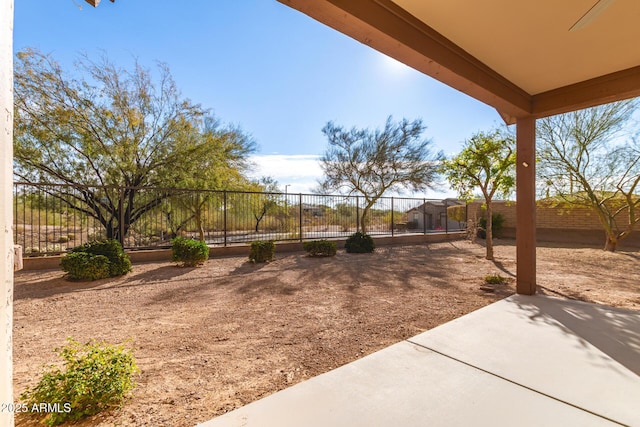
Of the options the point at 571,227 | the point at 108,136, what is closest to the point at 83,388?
the point at 108,136

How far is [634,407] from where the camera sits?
4.87 feet

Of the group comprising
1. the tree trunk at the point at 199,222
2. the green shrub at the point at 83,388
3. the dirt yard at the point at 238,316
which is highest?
the tree trunk at the point at 199,222

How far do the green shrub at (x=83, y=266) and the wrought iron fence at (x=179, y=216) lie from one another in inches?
74.9

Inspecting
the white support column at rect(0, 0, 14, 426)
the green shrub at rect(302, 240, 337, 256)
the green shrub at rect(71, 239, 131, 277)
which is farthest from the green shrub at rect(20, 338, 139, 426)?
the green shrub at rect(302, 240, 337, 256)

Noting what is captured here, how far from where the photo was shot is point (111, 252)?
5355 millimetres

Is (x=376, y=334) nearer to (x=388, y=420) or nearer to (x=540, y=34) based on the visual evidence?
(x=388, y=420)

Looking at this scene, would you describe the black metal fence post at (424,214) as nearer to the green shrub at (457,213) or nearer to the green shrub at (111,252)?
the green shrub at (457,213)

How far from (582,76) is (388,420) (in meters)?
4.05

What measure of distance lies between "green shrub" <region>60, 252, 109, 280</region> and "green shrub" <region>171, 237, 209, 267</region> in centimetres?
137

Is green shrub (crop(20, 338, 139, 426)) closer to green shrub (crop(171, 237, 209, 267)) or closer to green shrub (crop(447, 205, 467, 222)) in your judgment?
green shrub (crop(171, 237, 209, 267))

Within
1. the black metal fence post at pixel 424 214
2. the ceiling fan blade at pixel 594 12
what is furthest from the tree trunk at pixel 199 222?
the black metal fence post at pixel 424 214

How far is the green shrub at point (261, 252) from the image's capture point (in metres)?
7.05

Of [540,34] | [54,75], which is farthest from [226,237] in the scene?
[540,34]

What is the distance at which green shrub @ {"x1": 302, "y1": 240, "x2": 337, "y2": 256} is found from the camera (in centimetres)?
811
